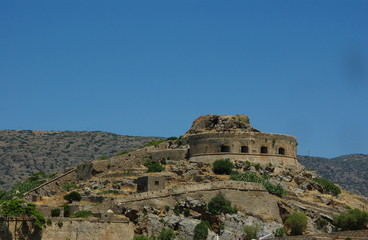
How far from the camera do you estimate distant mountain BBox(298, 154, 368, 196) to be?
149 meters

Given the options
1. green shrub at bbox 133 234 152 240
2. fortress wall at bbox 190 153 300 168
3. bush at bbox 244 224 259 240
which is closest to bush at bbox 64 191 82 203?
green shrub at bbox 133 234 152 240

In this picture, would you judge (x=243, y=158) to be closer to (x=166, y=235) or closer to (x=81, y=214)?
(x=166, y=235)

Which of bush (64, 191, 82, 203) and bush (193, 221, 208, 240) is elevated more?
bush (64, 191, 82, 203)

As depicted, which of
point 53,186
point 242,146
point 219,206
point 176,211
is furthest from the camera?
point 242,146

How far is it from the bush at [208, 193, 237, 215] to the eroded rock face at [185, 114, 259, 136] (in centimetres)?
1480

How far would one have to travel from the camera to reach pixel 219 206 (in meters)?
60.5

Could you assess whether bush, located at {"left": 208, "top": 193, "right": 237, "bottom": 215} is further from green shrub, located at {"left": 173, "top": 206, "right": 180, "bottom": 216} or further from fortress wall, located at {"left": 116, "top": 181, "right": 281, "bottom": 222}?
green shrub, located at {"left": 173, "top": 206, "right": 180, "bottom": 216}

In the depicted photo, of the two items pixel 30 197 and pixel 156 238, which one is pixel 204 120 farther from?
pixel 156 238

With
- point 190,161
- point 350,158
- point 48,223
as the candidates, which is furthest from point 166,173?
point 350,158

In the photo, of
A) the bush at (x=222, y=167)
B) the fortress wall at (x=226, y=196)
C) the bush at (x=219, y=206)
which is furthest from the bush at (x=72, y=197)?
the bush at (x=222, y=167)

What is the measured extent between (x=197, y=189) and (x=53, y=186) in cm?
1616

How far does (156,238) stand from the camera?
2242 inches

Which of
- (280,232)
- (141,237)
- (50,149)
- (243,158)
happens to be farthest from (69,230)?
(50,149)

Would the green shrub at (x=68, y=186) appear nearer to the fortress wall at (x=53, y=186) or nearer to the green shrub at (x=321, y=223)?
the fortress wall at (x=53, y=186)
